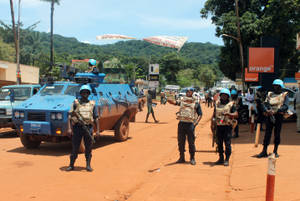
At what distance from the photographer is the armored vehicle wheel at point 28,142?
947 centimetres

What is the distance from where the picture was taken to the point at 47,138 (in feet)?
29.9

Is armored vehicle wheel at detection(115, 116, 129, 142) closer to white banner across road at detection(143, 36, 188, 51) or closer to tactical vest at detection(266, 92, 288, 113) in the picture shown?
tactical vest at detection(266, 92, 288, 113)

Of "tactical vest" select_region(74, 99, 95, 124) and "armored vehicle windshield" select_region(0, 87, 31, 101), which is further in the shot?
"armored vehicle windshield" select_region(0, 87, 31, 101)

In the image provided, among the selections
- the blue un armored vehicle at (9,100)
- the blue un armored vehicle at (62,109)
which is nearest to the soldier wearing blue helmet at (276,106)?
the blue un armored vehicle at (62,109)

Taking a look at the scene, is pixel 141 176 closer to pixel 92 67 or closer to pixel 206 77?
pixel 92 67

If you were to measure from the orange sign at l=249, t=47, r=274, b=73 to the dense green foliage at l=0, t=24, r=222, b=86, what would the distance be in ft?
17.6

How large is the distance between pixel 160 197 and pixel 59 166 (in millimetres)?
3055

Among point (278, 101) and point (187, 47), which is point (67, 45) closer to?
point (187, 47)

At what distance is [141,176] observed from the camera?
7129 millimetres

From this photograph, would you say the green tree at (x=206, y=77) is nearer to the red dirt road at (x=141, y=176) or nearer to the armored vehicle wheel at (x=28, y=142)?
the red dirt road at (x=141, y=176)

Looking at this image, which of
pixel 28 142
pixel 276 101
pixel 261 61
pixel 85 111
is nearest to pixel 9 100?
pixel 28 142

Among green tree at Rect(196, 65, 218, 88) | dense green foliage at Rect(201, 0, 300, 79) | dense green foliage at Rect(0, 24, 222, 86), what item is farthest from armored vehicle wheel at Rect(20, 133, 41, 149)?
green tree at Rect(196, 65, 218, 88)

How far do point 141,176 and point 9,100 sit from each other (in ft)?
27.3

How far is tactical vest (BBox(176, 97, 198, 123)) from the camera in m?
7.78
